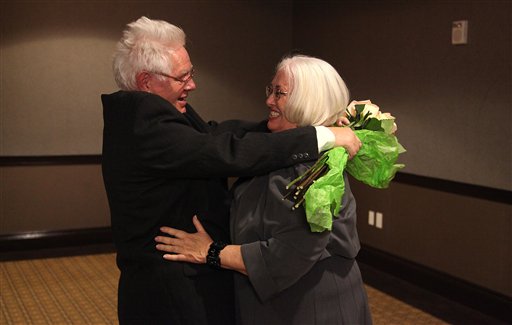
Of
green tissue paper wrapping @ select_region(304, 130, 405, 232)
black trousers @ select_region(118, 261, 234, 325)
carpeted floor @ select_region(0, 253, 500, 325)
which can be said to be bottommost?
carpeted floor @ select_region(0, 253, 500, 325)

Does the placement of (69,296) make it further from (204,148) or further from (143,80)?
(204,148)

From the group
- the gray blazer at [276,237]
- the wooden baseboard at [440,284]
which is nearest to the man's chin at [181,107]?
the gray blazer at [276,237]

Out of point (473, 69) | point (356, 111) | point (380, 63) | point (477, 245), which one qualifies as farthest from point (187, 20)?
point (356, 111)

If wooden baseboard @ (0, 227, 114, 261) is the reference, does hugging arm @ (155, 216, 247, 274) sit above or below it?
above

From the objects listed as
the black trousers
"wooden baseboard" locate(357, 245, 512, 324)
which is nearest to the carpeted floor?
"wooden baseboard" locate(357, 245, 512, 324)

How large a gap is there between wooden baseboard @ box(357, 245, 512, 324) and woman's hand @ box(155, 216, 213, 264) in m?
2.86

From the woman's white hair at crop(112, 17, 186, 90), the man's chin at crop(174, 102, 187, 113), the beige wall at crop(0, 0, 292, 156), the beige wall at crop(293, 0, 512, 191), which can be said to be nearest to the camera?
the woman's white hair at crop(112, 17, 186, 90)

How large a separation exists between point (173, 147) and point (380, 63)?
12.4 feet

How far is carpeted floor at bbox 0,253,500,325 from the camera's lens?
396 centimetres

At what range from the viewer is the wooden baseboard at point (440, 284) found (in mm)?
3971

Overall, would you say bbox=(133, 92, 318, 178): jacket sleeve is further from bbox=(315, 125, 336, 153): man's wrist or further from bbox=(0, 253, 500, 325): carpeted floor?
bbox=(0, 253, 500, 325): carpeted floor

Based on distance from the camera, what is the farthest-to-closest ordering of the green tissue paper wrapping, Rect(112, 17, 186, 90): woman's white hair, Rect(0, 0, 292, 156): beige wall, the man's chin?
Rect(0, 0, 292, 156): beige wall → the man's chin → Rect(112, 17, 186, 90): woman's white hair → the green tissue paper wrapping

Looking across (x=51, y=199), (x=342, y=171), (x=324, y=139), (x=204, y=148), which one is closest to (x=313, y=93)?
(x=324, y=139)

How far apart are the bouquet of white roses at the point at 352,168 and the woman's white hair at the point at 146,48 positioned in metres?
0.54
